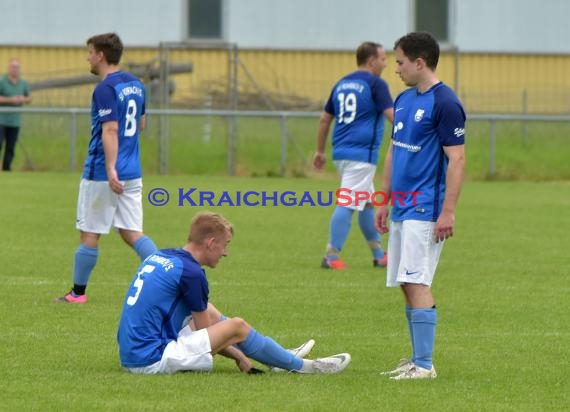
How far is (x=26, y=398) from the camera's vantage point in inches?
284

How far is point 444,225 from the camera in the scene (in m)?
7.75

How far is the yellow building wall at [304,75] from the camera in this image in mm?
33656

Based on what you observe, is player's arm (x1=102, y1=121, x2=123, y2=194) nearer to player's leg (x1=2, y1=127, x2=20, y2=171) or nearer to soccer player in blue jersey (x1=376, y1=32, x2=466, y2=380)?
soccer player in blue jersey (x1=376, y1=32, x2=466, y2=380)

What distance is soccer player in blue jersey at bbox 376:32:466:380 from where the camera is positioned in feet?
25.6

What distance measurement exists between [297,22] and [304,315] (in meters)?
26.6

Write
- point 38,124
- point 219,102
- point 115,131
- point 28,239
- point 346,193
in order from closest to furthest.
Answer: point 115,131
point 346,193
point 28,239
point 38,124
point 219,102

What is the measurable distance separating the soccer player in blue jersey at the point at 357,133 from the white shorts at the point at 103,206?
3027 millimetres

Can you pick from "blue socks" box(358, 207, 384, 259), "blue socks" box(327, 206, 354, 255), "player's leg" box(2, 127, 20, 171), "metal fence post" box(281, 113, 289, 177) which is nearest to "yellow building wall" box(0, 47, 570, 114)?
"metal fence post" box(281, 113, 289, 177)

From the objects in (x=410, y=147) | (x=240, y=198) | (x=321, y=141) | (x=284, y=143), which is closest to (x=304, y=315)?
(x=410, y=147)

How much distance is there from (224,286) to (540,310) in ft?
9.28

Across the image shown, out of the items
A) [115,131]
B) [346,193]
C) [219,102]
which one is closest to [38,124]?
[219,102]

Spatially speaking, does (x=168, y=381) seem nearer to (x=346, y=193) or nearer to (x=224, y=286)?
(x=224, y=286)

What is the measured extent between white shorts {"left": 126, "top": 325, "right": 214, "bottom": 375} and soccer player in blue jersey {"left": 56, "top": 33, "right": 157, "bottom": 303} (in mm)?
3038

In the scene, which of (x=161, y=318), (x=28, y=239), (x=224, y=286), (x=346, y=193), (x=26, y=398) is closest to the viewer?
(x=26, y=398)
